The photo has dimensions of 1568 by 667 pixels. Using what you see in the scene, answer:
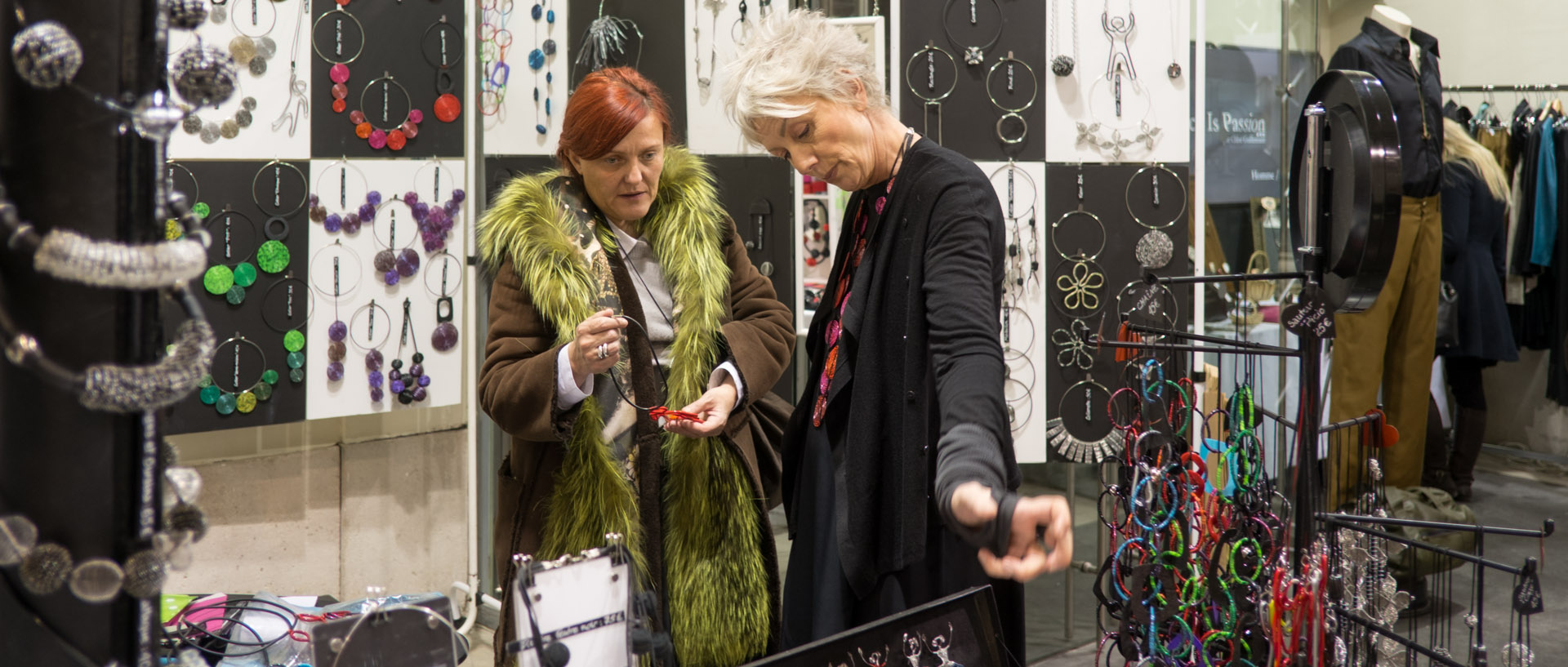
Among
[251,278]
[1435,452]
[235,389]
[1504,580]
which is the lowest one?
[1504,580]

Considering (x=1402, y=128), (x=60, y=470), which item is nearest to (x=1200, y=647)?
(x=60, y=470)

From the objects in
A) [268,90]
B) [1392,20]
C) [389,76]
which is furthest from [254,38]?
[1392,20]

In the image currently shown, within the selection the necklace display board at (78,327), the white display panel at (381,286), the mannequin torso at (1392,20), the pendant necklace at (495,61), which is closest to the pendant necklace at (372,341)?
the white display panel at (381,286)

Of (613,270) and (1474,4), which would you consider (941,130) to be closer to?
(613,270)

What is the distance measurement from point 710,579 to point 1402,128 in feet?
12.6

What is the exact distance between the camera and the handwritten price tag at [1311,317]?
1.78 meters

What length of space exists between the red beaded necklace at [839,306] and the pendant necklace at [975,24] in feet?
5.36

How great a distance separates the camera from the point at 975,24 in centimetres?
326

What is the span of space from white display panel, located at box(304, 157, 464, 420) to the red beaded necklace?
207cm

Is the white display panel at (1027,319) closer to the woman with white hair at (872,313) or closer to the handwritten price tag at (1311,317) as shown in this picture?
the handwritten price tag at (1311,317)

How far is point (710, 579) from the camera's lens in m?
2.10

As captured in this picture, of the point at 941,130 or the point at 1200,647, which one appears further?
the point at 941,130

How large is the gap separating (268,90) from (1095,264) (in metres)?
2.47

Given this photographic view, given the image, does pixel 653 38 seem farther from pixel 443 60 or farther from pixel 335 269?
pixel 335 269
